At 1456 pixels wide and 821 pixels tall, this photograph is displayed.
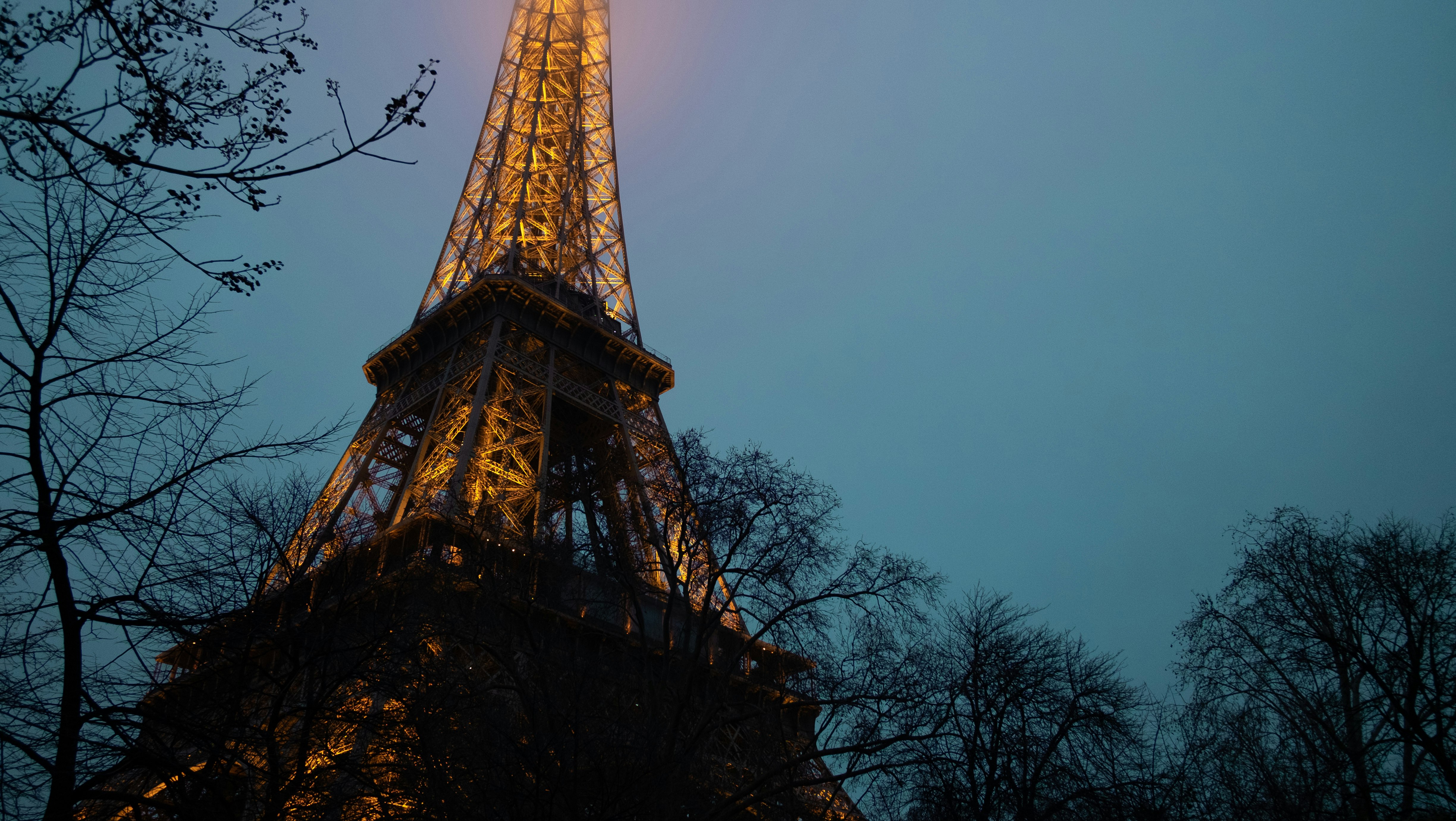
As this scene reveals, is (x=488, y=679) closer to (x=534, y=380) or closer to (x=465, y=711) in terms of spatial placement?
(x=465, y=711)

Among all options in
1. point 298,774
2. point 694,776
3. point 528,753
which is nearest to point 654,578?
point 694,776

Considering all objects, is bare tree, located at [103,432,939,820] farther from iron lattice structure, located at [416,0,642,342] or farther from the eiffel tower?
iron lattice structure, located at [416,0,642,342]

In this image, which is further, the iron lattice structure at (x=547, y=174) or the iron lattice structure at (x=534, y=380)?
the iron lattice structure at (x=547, y=174)

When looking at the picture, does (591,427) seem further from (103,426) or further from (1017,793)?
(103,426)

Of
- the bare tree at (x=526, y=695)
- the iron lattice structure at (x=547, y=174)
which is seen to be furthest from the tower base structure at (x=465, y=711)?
the iron lattice structure at (x=547, y=174)

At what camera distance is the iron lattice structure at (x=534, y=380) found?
54.1 feet

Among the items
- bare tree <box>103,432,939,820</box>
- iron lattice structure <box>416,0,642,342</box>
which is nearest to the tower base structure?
bare tree <box>103,432,939,820</box>

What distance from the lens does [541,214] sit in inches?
1631

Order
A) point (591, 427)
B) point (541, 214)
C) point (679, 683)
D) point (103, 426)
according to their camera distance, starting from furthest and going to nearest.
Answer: point (541, 214)
point (591, 427)
point (679, 683)
point (103, 426)

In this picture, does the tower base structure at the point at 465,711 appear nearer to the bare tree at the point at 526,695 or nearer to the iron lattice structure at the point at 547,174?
the bare tree at the point at 526,695

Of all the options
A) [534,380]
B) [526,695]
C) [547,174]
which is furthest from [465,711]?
[547,174]

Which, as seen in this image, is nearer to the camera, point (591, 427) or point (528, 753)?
point (528, 753)

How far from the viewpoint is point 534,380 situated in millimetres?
32375

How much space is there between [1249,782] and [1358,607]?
13.0 feet
